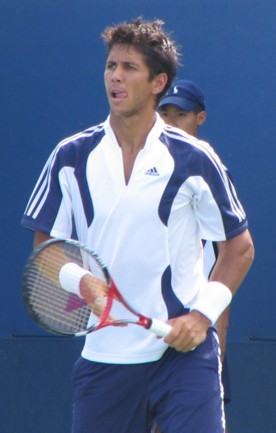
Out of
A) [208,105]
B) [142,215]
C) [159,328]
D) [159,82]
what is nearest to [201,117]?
[208,105]

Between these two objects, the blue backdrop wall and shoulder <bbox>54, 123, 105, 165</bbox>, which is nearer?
shoulder <bbox>54, 123, 105, 165</bbox>

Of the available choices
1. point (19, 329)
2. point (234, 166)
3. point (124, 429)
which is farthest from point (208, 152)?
point (19, 329)

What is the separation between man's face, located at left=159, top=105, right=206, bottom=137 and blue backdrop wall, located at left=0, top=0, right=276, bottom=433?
41cm

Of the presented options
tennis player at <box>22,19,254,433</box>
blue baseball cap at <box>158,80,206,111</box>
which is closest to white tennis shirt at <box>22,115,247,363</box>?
tennis player at <box>22,19,254,433</box>

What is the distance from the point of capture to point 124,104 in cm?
482

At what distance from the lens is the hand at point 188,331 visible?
14.5 feet

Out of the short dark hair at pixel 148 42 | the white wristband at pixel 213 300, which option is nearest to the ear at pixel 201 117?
the short dark hair at pixel 148 42

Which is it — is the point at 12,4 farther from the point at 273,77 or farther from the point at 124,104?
the point at 124,104

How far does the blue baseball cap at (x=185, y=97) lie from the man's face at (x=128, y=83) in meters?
1.43

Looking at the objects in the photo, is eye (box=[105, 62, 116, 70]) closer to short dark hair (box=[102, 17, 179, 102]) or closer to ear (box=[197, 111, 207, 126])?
short dark hair (box=[102, 17, 179, 102])

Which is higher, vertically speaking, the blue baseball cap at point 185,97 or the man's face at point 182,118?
the blue baseball cap at point 185,97

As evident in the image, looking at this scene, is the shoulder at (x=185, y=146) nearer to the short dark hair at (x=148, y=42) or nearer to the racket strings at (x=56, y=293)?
the short dark hair at (x=148, y=42)

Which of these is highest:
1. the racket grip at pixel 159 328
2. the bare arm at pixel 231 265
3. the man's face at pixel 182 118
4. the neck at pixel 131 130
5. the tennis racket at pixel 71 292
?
the man's face at pixel 182 118

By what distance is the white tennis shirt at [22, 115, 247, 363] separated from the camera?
15.3ft
